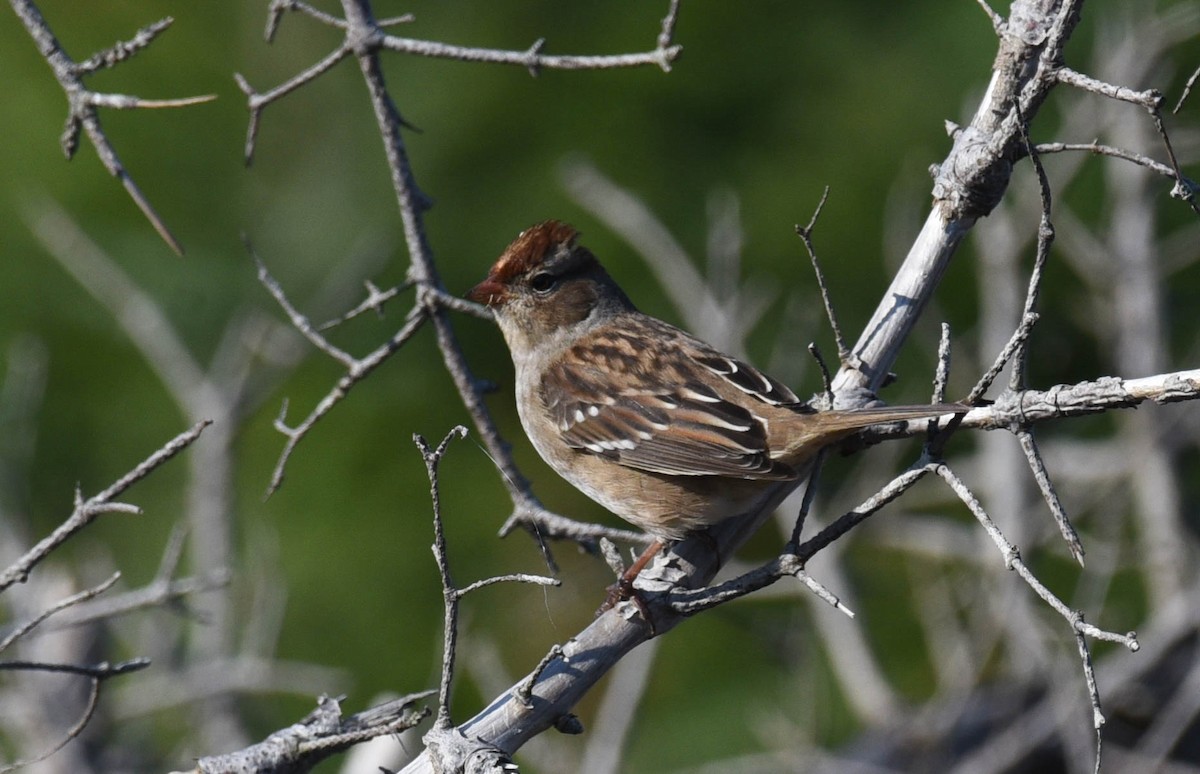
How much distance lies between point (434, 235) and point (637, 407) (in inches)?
134

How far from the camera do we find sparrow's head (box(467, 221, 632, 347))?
181 inches

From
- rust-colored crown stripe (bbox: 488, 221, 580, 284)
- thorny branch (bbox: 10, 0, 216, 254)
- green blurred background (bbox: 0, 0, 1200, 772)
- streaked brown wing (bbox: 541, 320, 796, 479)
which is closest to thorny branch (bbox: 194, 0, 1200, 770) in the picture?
streaked brown wing (bbox: 541, 320, 796, 479)

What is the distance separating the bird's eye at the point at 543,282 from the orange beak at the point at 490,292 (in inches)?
4.2

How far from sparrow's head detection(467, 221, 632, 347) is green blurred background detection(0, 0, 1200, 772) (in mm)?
1632

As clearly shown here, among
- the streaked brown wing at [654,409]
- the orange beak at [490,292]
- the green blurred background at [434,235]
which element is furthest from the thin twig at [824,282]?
the green blurred background at [434,235]

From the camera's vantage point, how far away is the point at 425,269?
3.47m

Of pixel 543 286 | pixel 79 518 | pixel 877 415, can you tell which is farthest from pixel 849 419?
pixel 79 518

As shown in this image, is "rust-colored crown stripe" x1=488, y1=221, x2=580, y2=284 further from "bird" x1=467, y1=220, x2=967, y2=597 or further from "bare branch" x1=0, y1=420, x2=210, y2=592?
"bare branch" x1=0, y1=420, x2=210, y2=592

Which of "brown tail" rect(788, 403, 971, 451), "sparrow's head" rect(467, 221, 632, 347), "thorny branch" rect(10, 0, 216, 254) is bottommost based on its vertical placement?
"brown tail" rect(788, 403, 971, 451)

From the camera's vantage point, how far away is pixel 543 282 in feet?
15.3

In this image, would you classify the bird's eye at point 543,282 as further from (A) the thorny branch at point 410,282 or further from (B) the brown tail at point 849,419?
(B) the brown tail at point 849,419

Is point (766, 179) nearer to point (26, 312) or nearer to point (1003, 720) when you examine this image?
point (1003, 720)

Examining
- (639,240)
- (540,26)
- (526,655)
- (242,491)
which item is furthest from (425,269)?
(540,26)

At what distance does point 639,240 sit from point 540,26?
2.74 meters
